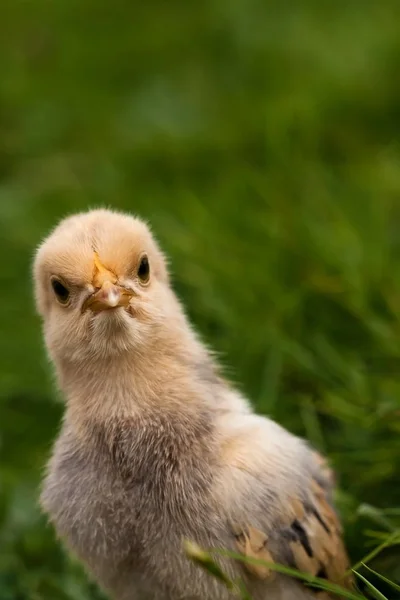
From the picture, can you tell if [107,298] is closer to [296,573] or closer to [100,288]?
[100,288]

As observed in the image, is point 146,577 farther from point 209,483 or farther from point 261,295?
point 261,295

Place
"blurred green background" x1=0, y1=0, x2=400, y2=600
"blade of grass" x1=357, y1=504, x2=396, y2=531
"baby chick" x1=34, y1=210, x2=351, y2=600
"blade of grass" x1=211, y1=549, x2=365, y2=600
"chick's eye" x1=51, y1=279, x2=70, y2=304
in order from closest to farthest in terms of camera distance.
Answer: "blade of grass" x1=211, y1=549, x2=365, y2=600
"baby chick" x1=34, y1=210, x2=351, y2=600
"chick's eye" x1=51, y1=279, x2=70, y2=304
"blade of grass" x1=357, y1=504, x2=396, y2=531
"blurred green background" x1=0, y1=0, x2=400, y2=600

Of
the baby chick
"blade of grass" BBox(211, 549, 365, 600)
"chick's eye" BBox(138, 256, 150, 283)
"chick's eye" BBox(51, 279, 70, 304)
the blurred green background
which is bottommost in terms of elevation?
"blade of grass" BBox(211, 549, 365, 600)

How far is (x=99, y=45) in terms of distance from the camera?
600 cm

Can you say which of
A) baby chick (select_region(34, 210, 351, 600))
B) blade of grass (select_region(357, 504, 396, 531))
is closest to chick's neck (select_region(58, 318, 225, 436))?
baby chick (select_region(34, 210, 351, 600))

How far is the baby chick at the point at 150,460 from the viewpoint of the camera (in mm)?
1967

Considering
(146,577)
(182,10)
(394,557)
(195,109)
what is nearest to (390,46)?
(195,109)

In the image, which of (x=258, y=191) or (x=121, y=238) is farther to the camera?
(x=258, y=191)

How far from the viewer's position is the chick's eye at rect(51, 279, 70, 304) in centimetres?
209

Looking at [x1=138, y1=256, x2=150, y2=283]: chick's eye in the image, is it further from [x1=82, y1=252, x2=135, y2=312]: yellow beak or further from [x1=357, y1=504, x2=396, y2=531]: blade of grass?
[x1=357, y1=504, x2=396, y2=531]: blade of grass

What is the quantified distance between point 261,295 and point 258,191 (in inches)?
29.1

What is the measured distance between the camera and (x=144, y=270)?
2133 millimetres

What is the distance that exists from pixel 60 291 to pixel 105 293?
17cm

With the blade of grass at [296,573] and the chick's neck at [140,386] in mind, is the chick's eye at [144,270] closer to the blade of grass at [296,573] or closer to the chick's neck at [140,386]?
the chick's neck at [140,386]
